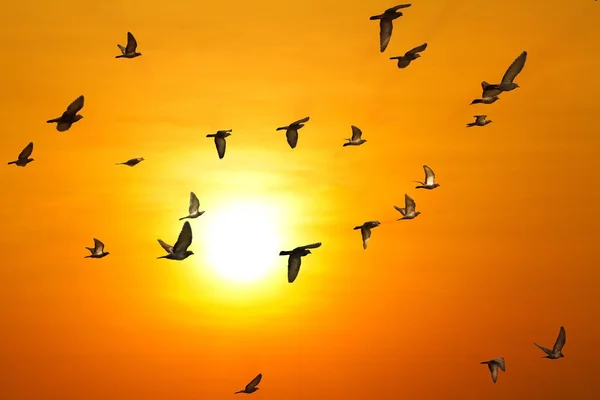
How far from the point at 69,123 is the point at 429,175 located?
1767cm

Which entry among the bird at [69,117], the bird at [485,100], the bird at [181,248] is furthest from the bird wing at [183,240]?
the bird at [485,100]

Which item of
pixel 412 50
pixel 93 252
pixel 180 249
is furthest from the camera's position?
pixel 93 252

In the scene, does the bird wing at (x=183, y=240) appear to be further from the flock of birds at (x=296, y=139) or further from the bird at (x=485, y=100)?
the bird at (x=485, y=100)

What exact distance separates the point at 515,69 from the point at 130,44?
53.6 feet

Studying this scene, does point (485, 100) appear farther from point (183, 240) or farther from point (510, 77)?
point (183, 240)

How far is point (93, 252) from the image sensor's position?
6091 cm

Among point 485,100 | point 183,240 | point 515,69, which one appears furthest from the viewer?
point 485,100

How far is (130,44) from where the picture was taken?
186ft

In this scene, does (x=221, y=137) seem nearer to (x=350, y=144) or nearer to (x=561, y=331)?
(x=350, y=144)

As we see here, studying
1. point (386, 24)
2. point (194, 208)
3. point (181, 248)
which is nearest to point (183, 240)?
point (181, 248)

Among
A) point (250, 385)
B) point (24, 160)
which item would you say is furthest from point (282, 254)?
point (24, 160)

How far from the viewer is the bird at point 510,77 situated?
53.6 metres

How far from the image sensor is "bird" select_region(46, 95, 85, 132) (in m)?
54.3

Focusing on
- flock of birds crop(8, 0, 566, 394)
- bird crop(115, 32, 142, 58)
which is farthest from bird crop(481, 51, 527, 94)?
bird crop(115, 32, 142, 58)
